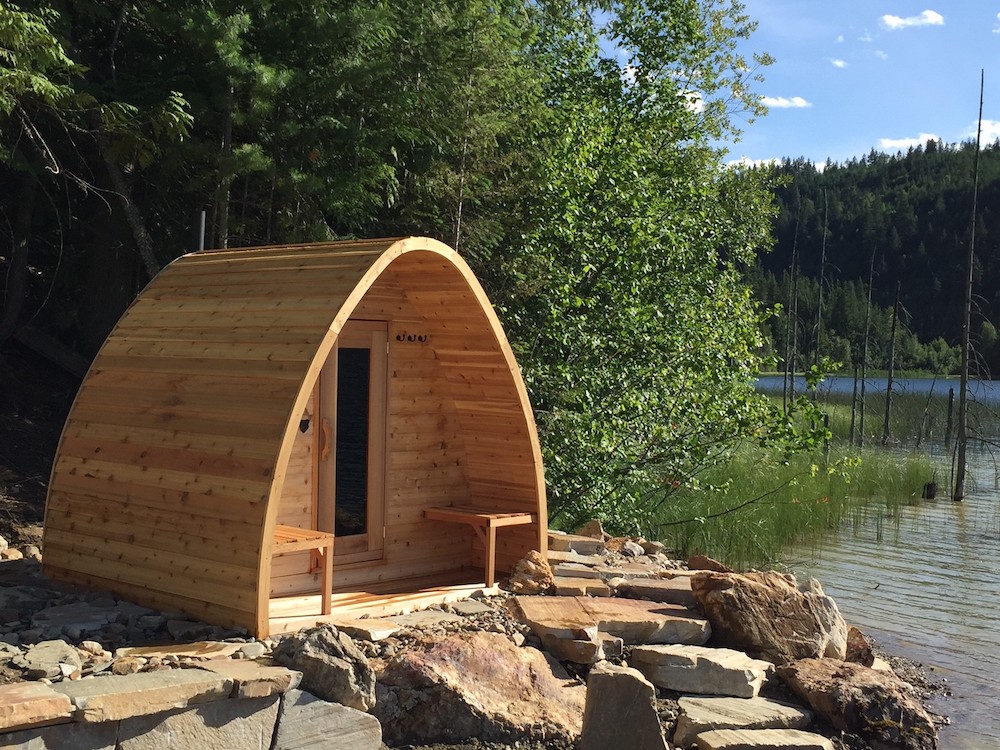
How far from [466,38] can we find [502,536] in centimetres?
642

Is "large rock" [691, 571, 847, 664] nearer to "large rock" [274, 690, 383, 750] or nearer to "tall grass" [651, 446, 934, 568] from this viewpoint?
"large rock" [274, 690, 383, 750]

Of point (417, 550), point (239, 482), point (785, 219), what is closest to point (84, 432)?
point (239, 482)

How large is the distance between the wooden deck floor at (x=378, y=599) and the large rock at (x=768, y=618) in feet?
5.47

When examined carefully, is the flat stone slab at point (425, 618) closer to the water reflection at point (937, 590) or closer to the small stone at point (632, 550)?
the small stone at point (632, 550)

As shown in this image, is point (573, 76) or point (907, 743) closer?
point (907, 743)

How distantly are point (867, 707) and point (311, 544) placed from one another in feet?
11.7

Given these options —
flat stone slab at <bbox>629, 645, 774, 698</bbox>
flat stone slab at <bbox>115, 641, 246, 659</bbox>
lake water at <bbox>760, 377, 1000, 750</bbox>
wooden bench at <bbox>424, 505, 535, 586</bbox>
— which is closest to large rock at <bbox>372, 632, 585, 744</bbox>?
flat stone slab at <bbox>629, 645, 774, 698</bbox>

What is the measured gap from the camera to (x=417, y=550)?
8.59m

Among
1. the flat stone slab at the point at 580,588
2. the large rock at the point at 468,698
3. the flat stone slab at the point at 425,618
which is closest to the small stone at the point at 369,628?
the flat stone slab at the point at 425,618

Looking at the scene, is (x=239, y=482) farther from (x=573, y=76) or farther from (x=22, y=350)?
(x=573, y=76)

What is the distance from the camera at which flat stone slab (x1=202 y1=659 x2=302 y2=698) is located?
5.20 metres

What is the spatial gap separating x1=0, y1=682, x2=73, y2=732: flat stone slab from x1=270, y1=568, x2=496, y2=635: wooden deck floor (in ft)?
6.14

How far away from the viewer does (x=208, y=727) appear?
5.10 m

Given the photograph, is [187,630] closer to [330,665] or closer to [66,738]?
[330,665]
